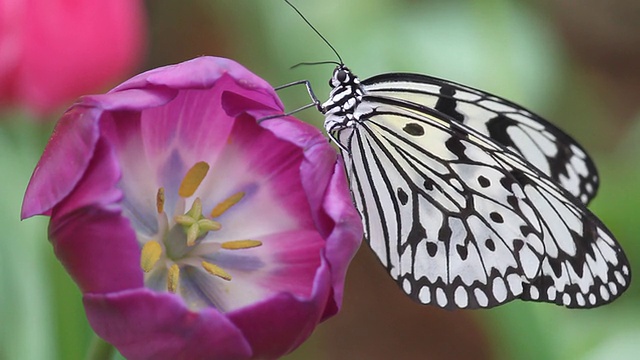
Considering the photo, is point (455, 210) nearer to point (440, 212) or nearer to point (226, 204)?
point (440, 212)

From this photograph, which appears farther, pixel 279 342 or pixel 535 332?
pixel 535 332

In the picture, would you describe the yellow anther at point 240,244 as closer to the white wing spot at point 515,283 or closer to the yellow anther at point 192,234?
the yellow anther at point 192,234

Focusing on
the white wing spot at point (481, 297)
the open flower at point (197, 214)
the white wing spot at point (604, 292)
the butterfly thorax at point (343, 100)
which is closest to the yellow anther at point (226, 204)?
the open flower at point (197, 214)

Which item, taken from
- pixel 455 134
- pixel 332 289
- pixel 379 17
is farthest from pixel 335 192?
pixel 379 17

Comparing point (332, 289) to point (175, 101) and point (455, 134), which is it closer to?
point (175, 101)

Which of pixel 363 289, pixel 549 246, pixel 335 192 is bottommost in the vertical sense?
pixel 363 289

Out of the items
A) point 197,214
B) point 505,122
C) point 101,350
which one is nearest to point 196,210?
point 197,214

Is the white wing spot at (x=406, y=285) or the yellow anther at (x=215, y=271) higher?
the yellow anther at (x=215, y=271)
